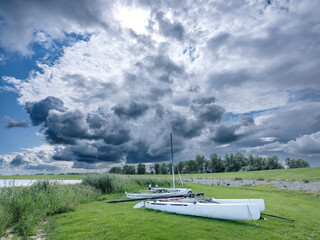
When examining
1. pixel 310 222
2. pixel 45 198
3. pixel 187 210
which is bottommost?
pixel 310 222

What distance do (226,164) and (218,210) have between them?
104 meters

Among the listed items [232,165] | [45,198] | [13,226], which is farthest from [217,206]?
[232,165]

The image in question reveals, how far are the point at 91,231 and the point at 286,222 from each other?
967 cm

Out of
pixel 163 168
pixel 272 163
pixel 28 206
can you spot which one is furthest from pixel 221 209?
pixel 163 168

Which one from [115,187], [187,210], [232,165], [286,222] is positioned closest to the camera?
[286,222]

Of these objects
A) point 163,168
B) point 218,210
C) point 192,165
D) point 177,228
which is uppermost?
point 192,165

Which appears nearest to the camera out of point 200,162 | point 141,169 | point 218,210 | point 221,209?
point 221,209

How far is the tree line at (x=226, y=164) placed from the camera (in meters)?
88.6

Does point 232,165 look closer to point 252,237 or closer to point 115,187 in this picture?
point 115,187

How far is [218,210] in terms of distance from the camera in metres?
9.84

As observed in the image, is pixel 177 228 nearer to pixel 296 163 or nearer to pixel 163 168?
pixel 296 163

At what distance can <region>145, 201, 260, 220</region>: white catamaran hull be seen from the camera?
9.03 meters

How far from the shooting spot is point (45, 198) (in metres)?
12.5

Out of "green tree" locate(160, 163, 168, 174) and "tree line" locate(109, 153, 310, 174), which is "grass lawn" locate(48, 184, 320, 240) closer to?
"tree line" locate(109, 153, 310, 174)
